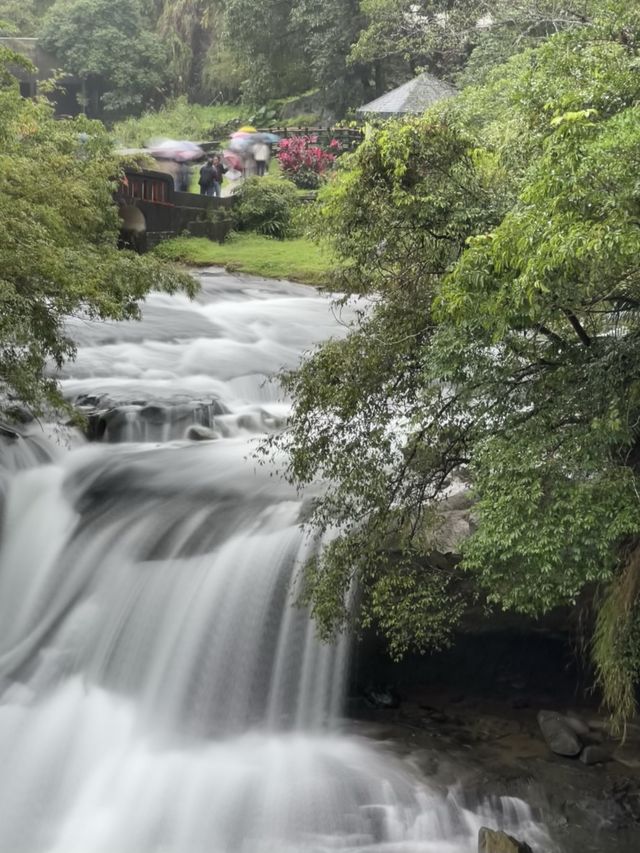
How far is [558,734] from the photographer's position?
34.5 ft

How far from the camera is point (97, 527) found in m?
13.2

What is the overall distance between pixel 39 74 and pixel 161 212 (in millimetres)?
23812

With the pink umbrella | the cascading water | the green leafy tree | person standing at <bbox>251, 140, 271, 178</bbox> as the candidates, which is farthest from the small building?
the cascading water

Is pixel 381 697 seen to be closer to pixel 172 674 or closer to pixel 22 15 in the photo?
pixel 172 674

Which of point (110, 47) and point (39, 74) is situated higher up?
point (110, 47)

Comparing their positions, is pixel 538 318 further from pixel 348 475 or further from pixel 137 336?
pixel 137 336

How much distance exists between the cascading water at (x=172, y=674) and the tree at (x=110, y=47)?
33567mm

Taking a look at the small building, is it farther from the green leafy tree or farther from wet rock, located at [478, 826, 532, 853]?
wet rock, located at [478, 826, 532, 853]

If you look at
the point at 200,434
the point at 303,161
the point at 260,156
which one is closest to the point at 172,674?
the point at 200,434

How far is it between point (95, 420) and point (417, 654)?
6.79 m

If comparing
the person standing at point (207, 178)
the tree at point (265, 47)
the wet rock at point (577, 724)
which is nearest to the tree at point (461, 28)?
the tree at point (265, 47)

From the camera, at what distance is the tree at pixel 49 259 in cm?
1059

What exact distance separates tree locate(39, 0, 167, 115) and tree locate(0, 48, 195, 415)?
107ft

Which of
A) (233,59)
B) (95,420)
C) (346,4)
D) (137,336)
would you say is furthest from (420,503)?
(233,59)
